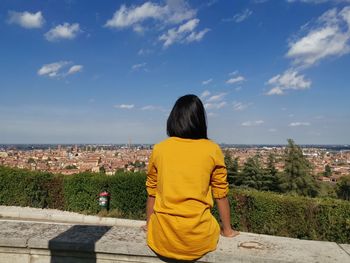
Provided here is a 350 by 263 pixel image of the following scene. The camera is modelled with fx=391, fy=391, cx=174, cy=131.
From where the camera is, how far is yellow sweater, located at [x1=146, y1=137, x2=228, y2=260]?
223cm

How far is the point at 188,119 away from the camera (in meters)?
2.38

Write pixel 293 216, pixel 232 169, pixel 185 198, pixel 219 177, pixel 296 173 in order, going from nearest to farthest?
pixel 185 198 → pixel 219 177 → pixel 293 216 → pixel 296 173 → pixel 232 169

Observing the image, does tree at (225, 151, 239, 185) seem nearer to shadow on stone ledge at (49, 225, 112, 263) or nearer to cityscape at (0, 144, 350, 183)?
cityscape at (0, 144, 350, 183)

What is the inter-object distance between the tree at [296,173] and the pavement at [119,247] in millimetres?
32518

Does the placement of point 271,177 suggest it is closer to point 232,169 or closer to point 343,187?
point 232,169

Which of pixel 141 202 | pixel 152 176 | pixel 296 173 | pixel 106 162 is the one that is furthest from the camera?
pixel 106 162

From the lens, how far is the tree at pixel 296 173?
33969 millimetres

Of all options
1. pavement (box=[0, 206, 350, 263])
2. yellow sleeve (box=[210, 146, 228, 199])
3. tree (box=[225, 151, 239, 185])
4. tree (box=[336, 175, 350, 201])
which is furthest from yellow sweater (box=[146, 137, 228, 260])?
tree (box=[336, 175, 350, 201])

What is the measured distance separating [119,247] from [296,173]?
3350 centimetres

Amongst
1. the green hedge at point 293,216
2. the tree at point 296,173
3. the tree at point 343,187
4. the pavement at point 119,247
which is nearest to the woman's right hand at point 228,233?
the pavement at point 119,247

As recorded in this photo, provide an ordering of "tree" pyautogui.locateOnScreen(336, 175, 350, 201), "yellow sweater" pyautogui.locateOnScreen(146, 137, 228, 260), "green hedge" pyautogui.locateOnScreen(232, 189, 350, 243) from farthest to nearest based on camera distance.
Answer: "tree" pyautogui.locateOnScreen(336, 175, 350, 201)
"green hedge" pyautogui.locateOnScreen(232, 189, 350, 243)
"yellow sweater" pyautogui.locateOnScreen(146, 137, 228, 260)

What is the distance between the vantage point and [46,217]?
1400 cm

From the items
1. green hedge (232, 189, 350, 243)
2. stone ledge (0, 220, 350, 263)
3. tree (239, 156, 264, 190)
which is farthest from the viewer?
tree (239, 156, 264, 190)

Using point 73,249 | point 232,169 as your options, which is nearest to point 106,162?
point 232,169
